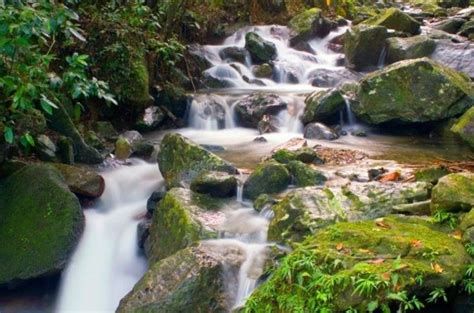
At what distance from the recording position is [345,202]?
4.94 meters

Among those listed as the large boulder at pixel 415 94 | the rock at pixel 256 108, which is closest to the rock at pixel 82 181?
the rock at pixel 256 108

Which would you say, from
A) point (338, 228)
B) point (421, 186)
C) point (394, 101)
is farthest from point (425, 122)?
point (338, 228)

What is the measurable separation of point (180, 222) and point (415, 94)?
5.34m

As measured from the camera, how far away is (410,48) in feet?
40.9

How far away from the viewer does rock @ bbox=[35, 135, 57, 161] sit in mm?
6695

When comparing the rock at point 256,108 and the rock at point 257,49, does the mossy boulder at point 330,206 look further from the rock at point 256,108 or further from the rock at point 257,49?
the rock at point 257,49

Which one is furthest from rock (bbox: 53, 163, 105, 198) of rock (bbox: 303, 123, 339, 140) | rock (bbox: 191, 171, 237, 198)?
rock (bbox: 303, 123, 339, 140)

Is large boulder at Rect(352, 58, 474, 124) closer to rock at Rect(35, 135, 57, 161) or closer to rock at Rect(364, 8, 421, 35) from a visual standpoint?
rock at Rect(35, 135, 57, 161)

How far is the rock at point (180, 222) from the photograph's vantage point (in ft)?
16.3

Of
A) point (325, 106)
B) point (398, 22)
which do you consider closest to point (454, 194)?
point (325, 106)

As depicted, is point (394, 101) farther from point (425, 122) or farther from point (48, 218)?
point (48, 218)

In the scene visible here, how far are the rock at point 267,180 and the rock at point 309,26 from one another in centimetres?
1028

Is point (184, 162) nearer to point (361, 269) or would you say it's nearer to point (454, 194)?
point (454, 194)

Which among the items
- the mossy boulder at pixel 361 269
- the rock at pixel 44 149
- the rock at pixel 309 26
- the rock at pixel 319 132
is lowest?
the rock at pixel 319 132
